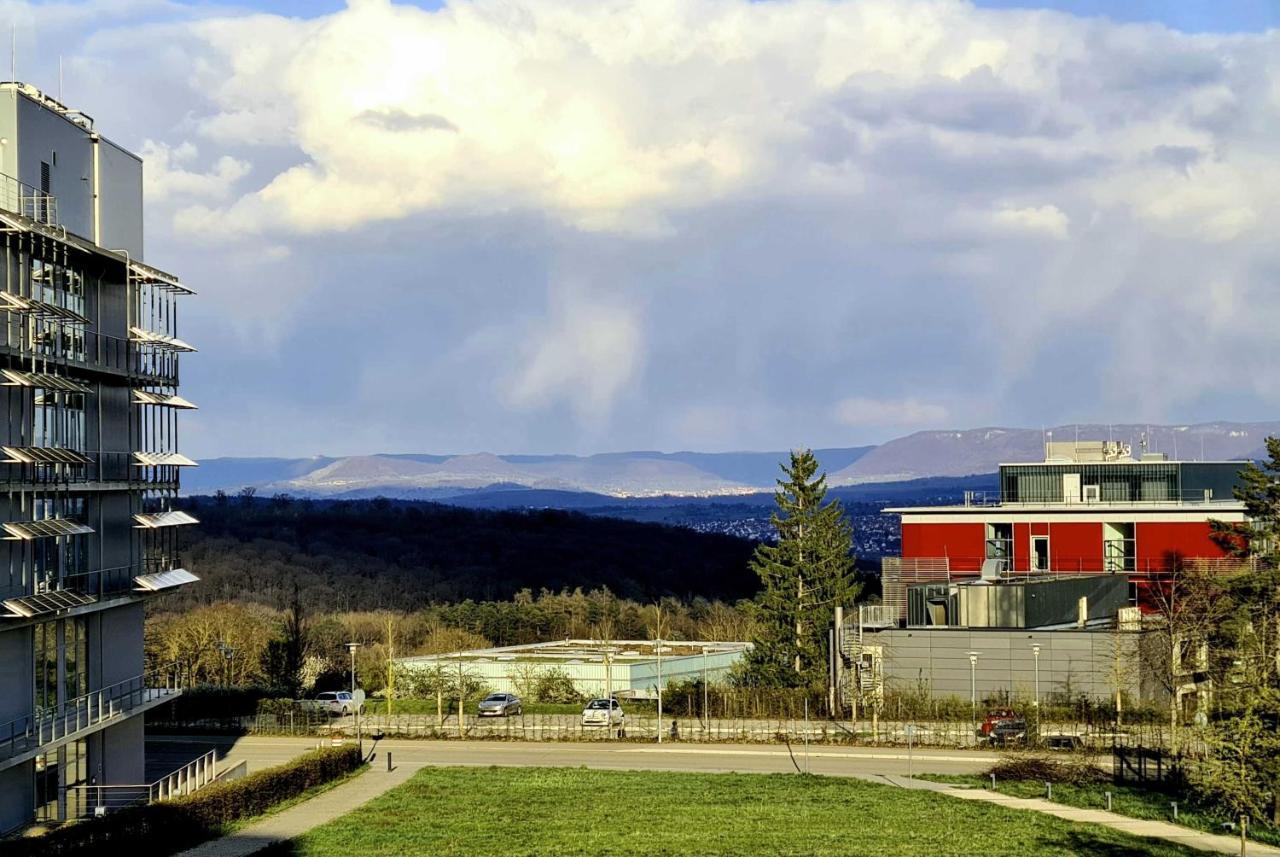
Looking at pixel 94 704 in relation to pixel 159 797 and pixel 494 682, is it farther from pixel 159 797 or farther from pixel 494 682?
pixel 494 682

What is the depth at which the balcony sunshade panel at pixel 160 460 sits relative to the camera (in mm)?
42625

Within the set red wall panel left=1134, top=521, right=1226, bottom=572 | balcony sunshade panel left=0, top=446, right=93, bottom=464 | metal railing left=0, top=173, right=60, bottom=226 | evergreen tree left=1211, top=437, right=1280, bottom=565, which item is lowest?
red wall panel left=1134, top=521, right=1226, bottom=572

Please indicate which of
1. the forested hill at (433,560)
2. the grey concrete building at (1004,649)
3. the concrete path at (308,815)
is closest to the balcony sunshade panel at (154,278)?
the concrete path at (308,815)

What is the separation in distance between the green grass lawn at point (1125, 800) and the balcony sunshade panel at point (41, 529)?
2452cm

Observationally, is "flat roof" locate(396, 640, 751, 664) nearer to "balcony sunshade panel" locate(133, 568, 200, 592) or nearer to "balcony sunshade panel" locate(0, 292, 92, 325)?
"balcony sunshade panel" locate(133, 568, 200, 592)

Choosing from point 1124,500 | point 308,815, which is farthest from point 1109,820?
point 1124,500

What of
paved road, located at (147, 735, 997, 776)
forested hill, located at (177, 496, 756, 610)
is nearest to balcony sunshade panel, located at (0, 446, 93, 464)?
paved road, located at (147, 735, 997, 776)

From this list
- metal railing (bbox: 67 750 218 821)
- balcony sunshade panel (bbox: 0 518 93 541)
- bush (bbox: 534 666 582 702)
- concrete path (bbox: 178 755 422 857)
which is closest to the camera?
balcony sunshade panel (bbox: 0 518 93 541)

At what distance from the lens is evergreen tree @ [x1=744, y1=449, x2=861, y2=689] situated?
212 feet

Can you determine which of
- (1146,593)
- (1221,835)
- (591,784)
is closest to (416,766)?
(591,784)

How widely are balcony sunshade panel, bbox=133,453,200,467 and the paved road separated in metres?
10.5

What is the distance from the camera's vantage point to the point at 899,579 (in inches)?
2788

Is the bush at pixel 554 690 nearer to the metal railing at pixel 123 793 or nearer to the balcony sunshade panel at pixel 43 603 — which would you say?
the metal railing at pixel 123 793

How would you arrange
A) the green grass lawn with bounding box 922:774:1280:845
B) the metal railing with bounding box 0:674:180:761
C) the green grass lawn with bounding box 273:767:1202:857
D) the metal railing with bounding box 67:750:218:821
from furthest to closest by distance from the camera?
1. the metal railing with bounding box 67:750:218:821
2. the green grass lawn with bounding box 922:774:1280:845
3. the metal railing with bounding box 0:674:180:761
4. the green grass lawn with bounding box 273:767:1202:857
